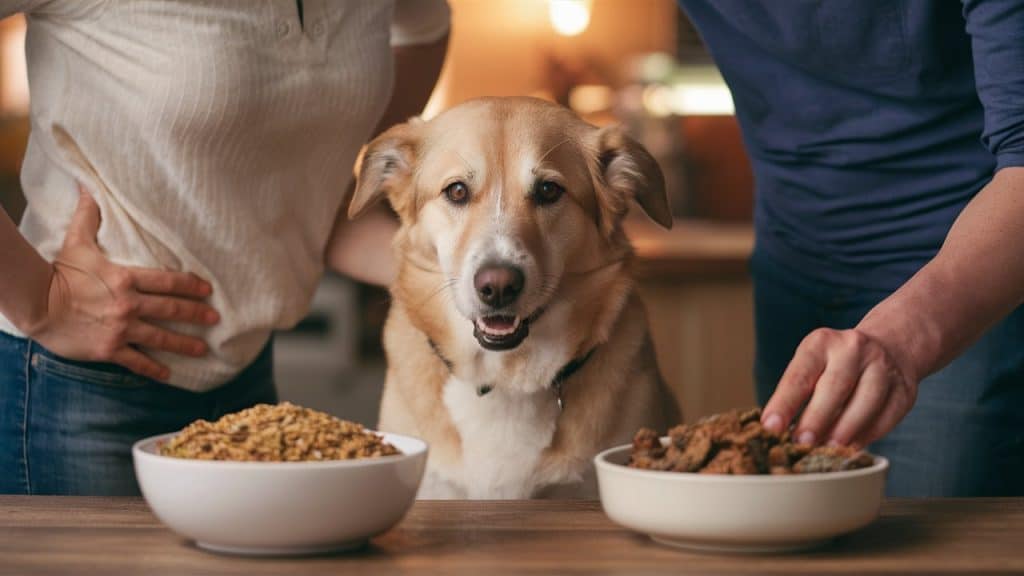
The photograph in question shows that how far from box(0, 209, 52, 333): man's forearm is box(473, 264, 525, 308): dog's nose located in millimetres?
542

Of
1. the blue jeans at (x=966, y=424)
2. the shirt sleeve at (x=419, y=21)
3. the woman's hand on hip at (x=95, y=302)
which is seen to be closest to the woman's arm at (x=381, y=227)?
the shirt sleeve at (x=419, y=21)

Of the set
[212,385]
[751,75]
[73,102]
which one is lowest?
[212,385]

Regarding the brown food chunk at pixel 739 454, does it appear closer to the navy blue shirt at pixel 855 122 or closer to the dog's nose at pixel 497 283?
the dog's nose at pixel 497 283

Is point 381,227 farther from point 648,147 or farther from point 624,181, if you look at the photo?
point 648,147

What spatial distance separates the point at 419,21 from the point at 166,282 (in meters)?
0.61

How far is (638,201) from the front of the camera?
67.8 inches

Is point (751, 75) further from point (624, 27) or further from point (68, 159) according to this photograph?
point (624, 27)

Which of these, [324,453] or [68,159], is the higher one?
[68,159]

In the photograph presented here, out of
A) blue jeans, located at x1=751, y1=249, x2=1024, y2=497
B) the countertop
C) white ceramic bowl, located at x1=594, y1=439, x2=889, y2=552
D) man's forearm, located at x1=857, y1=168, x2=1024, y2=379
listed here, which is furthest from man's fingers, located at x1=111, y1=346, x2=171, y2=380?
the countertop

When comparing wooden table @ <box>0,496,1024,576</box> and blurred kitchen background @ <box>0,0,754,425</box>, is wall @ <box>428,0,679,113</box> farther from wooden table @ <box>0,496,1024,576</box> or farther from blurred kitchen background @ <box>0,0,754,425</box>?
wooden table @ <box>0,496,1024,576</box>

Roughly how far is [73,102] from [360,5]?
0.39 m

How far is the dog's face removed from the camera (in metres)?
1.59

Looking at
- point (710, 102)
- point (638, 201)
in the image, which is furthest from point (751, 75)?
point (710, 102)

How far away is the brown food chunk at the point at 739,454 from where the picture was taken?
93cm
